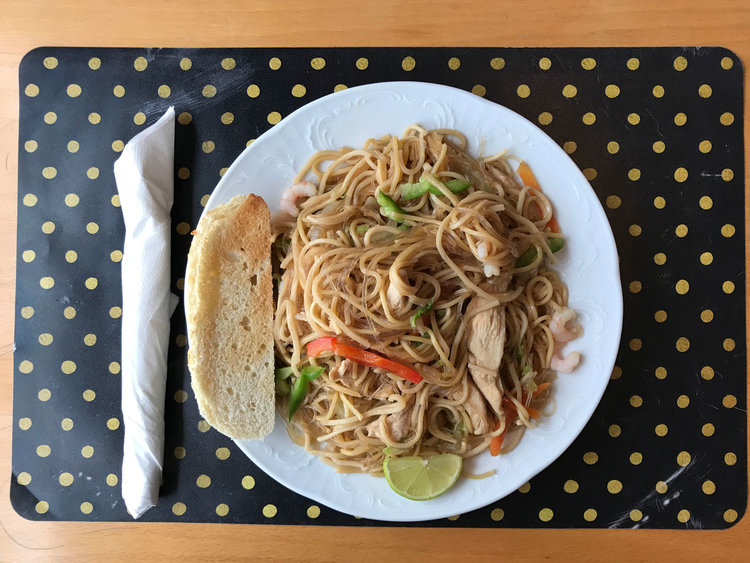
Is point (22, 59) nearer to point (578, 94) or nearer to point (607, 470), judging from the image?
point (578, 94)

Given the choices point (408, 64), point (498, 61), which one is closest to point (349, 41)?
point (408, 64)

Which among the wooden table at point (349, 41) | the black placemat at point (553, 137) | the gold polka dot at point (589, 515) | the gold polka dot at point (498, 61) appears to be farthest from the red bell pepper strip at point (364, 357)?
the gold polka dot at point (498, 61)

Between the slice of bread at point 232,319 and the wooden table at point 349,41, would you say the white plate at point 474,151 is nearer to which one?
the slice of bread at point 232,319

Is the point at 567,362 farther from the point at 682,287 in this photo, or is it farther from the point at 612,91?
the point at 612,91

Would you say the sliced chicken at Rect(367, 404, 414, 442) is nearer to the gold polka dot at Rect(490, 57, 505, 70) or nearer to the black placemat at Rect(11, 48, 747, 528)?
the black placemat at Rect(11, 48, 747, 528)

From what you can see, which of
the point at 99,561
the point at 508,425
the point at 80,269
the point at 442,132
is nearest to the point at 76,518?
the point at 99,561

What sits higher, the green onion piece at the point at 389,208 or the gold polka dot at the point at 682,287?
the green onion piece at the point at 389,208

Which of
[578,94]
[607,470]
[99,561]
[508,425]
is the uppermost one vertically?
[578,94]
